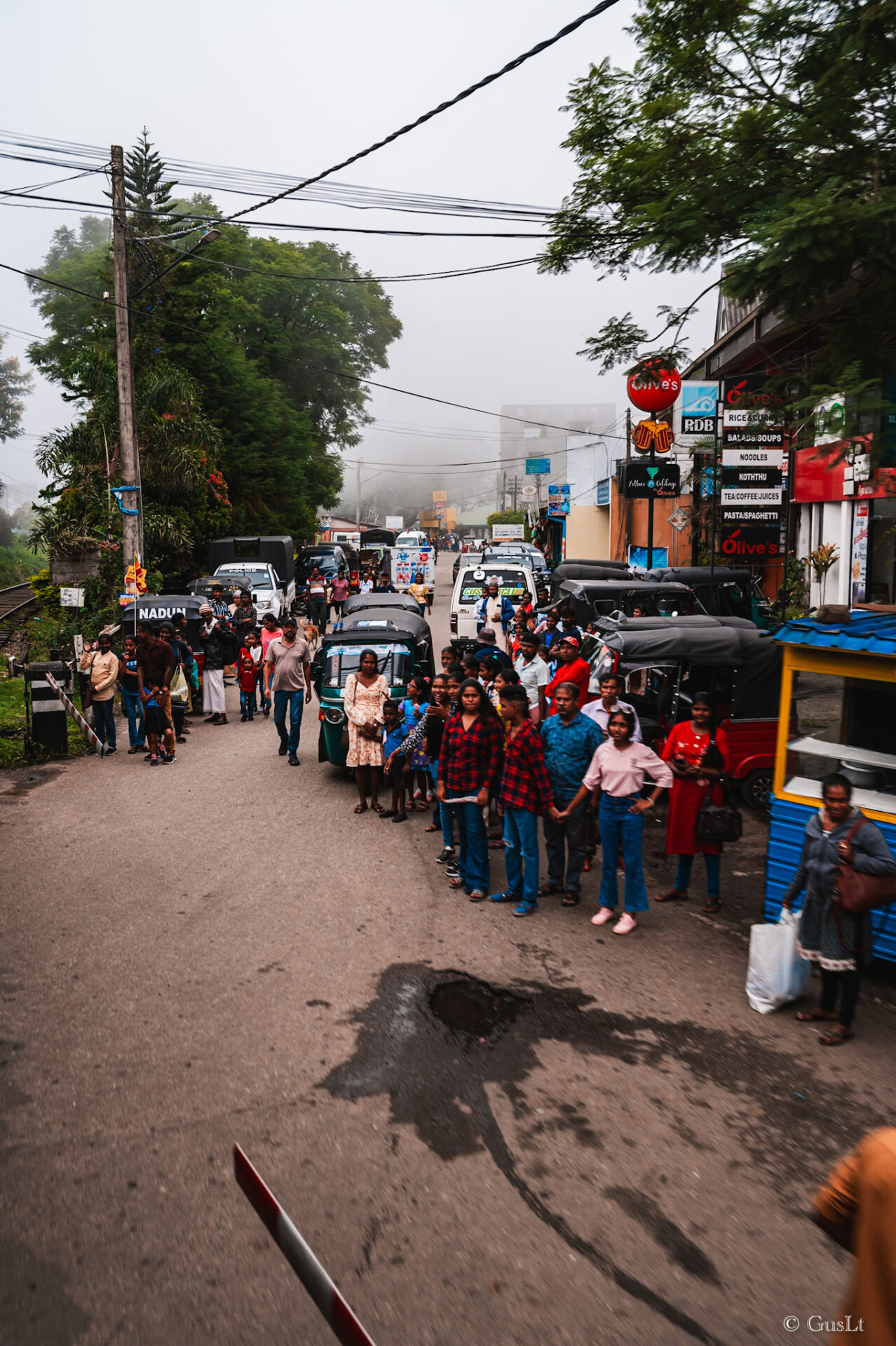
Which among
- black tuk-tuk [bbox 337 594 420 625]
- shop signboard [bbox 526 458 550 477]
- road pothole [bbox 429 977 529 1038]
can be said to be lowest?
road pothole [bbox 429 977 529 1038]

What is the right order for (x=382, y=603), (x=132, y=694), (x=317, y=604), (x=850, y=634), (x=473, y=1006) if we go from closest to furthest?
(x=473, y=1006)
(x=850, y=634)
(x=132, y=694)
(x=382, y=603)
(x=317, y=604)

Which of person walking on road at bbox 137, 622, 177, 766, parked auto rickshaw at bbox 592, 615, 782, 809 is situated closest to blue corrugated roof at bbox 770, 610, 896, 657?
parked auto rickshaw at bbox 592, 615, 782, 809

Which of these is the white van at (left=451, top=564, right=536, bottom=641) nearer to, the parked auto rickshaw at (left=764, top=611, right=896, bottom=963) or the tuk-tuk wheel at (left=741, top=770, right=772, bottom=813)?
the tuk-tuk wheel at (left=741, top=770, right=772, bottom=813)

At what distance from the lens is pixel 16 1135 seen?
16.0ft

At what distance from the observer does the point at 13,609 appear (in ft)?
101

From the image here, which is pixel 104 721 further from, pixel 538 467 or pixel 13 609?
pixel 538 467

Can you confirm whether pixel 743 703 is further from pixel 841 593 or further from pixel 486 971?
pixel 841 593

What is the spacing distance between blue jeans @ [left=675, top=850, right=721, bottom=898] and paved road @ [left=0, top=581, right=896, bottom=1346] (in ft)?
0.80

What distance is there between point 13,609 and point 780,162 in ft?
90.2

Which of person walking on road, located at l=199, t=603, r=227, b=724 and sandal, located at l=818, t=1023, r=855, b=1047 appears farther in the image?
person walking on road, located at l=199, t=603, r=227, b=724

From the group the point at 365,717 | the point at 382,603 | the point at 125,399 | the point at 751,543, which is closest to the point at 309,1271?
the point at 365,717

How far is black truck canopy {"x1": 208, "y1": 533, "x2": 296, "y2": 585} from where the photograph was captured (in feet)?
99.2

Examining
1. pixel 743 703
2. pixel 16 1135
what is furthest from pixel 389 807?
pixel 16 1135

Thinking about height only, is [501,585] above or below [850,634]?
below
